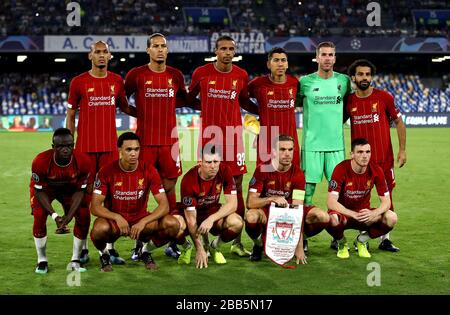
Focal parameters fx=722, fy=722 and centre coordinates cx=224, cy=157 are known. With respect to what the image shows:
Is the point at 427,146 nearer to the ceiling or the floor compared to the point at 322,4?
nearer to the floor

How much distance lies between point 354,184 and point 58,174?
107 inches

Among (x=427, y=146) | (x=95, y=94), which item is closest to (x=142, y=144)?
(x=95, y=94)

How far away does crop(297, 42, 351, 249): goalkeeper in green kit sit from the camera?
717cm

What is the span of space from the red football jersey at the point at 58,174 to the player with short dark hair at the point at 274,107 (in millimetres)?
1725

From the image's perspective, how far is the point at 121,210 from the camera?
6.32 meters

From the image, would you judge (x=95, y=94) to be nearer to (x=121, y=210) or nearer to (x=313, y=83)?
(x=121, y=210)

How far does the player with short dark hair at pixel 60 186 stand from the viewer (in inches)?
241

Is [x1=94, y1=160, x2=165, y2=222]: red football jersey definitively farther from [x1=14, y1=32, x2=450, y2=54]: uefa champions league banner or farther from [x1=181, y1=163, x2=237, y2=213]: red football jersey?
[x1=14, y1=32, x2=450, y2=54]: uefa champions league banner

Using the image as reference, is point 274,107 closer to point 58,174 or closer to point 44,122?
point 58,174

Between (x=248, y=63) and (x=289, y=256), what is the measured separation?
32547 mm

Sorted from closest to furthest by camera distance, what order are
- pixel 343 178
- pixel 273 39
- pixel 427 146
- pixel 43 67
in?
pixel 343 178 → pixel 427 146 → pixel 273 39 → pixel 43 67

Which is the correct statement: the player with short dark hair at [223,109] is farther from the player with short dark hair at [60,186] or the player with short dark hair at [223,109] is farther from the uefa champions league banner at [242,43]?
the uefa champions league banner at [242,43]

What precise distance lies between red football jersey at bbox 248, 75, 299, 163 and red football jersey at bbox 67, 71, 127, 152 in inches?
55.4

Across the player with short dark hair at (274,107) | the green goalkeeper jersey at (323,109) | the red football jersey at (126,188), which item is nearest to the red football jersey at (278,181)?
the player with short dark hair at (274,107)
